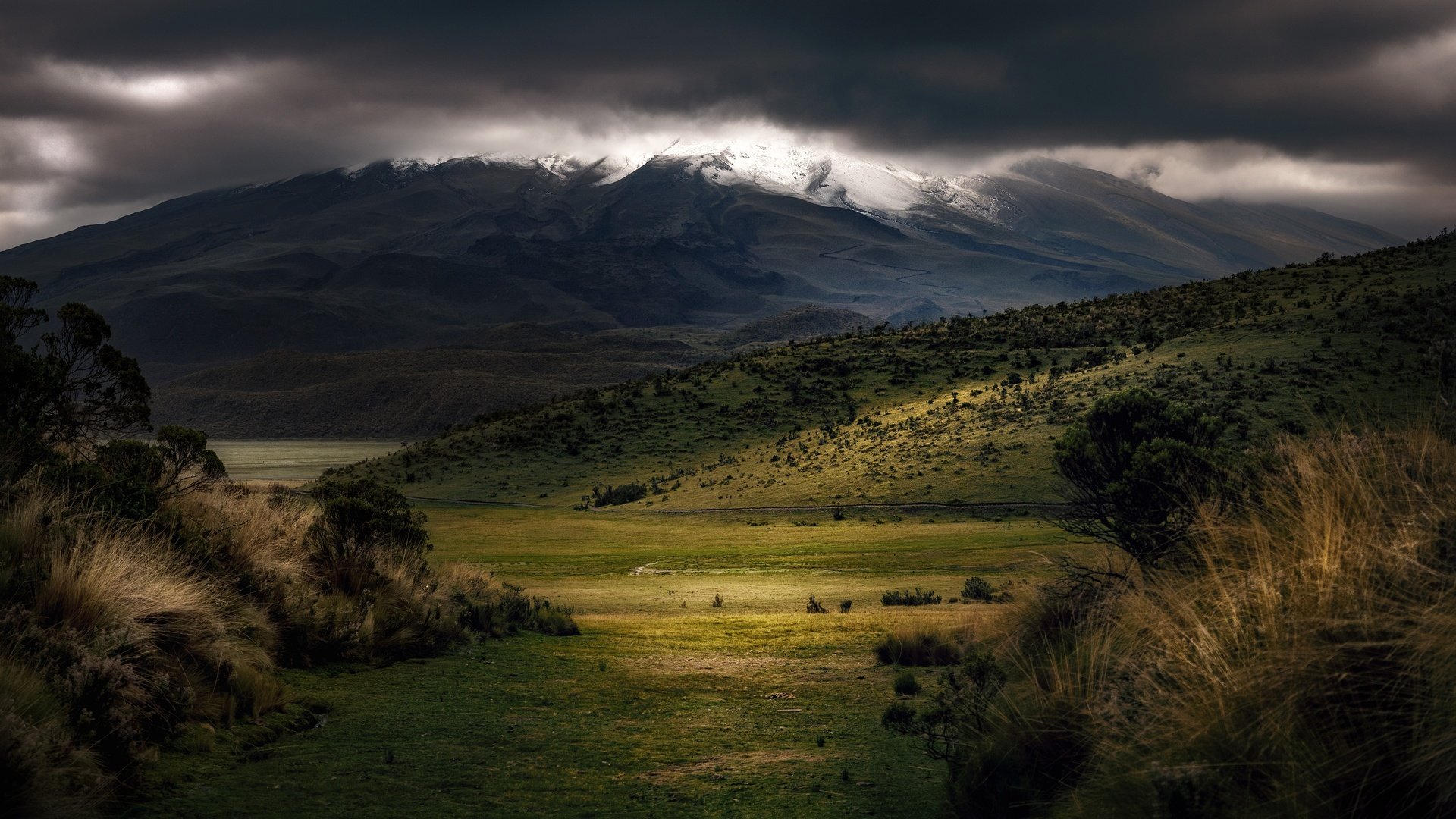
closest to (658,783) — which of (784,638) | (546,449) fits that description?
(784,638)

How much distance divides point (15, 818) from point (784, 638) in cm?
958

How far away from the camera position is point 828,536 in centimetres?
3447

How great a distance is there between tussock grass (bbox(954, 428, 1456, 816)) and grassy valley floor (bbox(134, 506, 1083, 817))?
1291 millimetres

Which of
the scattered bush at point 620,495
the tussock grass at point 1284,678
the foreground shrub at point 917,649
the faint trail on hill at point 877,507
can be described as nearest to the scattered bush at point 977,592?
the foreground shrub at point 917,649

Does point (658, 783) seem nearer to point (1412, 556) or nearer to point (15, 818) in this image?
point (15, 818)

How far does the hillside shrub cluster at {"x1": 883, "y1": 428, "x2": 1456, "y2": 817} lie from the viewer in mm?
4441

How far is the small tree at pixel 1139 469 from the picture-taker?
9.31m

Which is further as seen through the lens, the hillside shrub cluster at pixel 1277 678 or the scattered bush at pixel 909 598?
the scattered bush at pixel 909 598

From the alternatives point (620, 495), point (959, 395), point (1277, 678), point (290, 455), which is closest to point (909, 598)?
point (1277, 678)

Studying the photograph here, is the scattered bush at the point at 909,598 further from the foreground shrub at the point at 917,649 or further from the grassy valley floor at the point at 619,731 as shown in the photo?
the foreground shrub at the point at 917,649

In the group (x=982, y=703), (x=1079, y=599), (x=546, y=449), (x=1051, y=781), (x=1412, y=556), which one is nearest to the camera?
(x=1412, y=556)

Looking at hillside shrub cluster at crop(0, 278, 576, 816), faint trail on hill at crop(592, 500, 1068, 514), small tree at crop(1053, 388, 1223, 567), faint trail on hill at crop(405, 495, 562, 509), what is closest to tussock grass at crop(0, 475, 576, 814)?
hillside shrub cluster at crop(0, 278, 576, 816)

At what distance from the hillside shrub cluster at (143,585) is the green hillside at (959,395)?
26.4m

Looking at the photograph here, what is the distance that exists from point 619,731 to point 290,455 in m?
109
